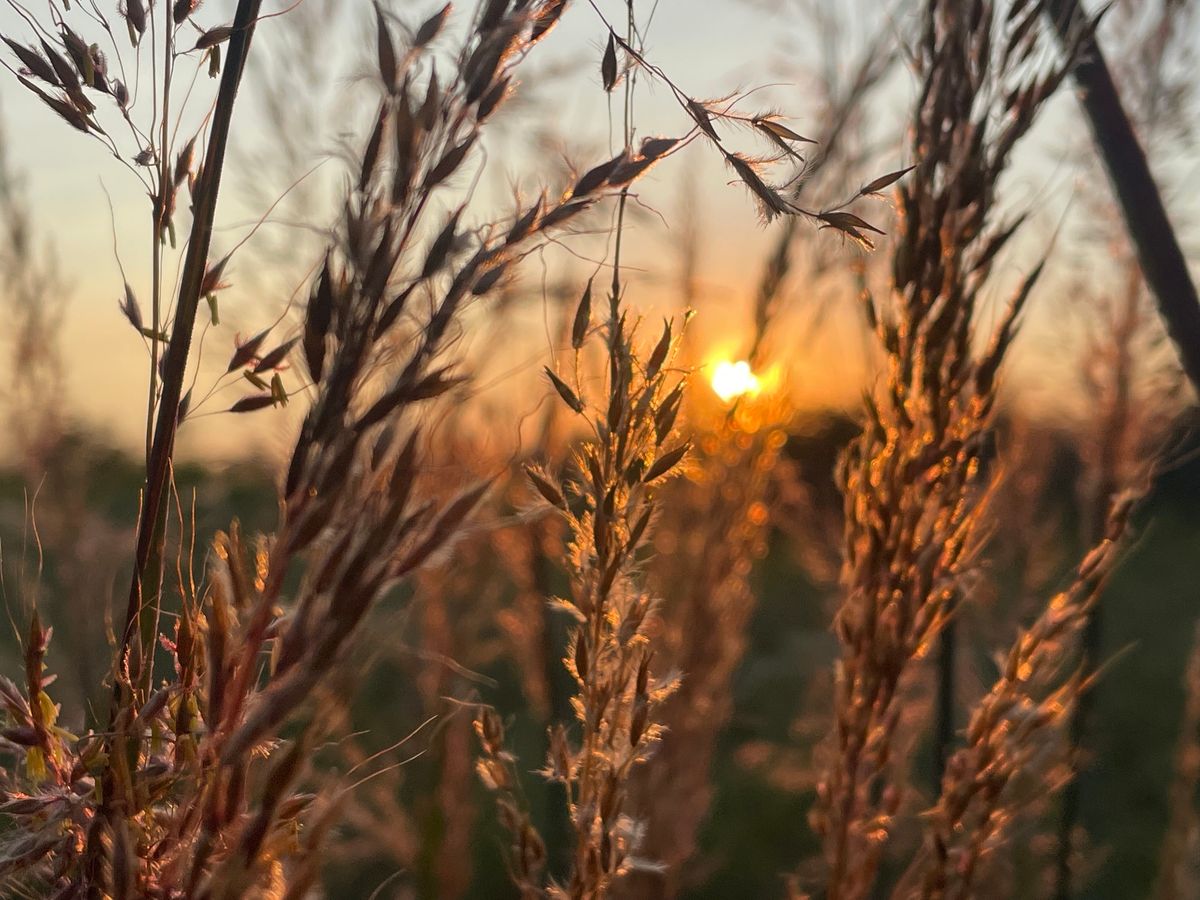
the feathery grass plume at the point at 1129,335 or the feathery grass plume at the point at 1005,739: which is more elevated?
the feathery grass plume at the point at 1129,335

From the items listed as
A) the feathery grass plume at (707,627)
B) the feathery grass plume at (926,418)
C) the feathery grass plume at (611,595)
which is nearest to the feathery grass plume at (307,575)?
the feathery grass plume at (611,595)

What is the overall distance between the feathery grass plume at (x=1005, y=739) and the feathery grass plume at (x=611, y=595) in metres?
0.37

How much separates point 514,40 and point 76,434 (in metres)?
3.19

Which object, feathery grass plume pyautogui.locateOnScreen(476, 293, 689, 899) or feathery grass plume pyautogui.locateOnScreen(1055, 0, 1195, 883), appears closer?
feathery grass plume pyautogui.locateOnScreen(476, 293, 689, 899)

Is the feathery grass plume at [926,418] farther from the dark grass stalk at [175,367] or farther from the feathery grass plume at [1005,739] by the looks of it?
the dark grass stalk at [175,367]

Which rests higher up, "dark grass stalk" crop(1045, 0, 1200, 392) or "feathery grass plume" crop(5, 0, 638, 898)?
"dark grass stalk" crop(1045, 0, 1200, 392)

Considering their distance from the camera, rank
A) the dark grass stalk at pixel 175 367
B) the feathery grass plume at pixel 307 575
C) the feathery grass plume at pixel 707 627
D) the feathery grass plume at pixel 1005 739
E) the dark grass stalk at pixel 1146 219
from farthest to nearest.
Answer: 1. the feathery grass plume at pixel 707 627
2. the dark grass stalk at pixel 1146 219
3. the feathery grass plume at pixel 1005 739
4. the dark grass stalk at pixel 175 367
5. the feathery grass plume at pixel 307 575

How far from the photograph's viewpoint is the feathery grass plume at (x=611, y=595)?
31.7 inches

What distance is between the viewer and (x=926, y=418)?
117cm

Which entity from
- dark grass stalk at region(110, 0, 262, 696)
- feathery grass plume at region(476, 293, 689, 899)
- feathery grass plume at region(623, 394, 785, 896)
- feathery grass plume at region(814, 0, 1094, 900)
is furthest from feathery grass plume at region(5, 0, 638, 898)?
feathery grass plume at region(623, 394, 785, 896)

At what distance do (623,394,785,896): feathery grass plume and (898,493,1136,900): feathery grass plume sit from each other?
1021mm

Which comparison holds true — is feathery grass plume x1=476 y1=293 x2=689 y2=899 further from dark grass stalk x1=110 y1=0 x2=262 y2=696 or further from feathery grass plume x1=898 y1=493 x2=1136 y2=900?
feathery grass plume x1=898 y1=493 x2=1136 y2=900

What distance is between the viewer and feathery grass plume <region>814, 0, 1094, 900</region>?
1135 mm

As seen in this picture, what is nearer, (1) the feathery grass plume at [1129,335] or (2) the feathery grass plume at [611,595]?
(2) the feathery grass plume at [611,595]
